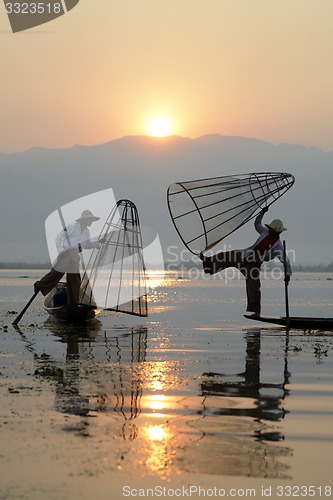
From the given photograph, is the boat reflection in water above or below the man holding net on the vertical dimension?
below

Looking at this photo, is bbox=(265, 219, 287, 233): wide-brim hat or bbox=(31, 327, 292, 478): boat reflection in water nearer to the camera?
bbox=(31, 327, 292, 478): boat reflection in water

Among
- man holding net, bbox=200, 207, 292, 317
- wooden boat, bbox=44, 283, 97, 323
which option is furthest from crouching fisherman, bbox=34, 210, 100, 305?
man holding net, bbox=200, 207, 292, 317

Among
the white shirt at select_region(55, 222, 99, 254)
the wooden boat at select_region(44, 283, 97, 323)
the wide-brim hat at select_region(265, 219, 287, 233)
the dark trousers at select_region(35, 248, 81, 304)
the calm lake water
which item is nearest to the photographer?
the calm lake water

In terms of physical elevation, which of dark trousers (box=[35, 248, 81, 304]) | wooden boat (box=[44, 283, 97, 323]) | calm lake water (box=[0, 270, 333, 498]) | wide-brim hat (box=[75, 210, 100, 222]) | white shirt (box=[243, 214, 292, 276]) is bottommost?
calm lake water (box=[0, 270, 333, 498])

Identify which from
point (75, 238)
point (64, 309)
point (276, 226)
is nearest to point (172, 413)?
point (276, 226)

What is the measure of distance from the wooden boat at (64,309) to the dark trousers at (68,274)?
207 mm

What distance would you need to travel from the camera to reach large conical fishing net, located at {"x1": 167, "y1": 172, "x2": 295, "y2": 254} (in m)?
21.2

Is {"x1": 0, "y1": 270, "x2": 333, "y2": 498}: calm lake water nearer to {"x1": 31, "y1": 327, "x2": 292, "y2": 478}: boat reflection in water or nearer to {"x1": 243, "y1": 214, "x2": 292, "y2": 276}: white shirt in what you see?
{"x1": 31, "y1": 327, "x2": 292, "y2": 478}: boat reflection in water

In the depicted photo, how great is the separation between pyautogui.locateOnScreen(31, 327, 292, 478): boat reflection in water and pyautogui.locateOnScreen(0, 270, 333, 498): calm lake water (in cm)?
1

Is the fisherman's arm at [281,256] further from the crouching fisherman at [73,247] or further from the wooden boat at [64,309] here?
the wooden boat at [64,309]

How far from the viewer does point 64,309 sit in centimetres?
2273

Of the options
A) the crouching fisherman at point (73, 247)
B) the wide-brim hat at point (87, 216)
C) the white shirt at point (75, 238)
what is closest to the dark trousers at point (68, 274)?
the crouching fisherman at point (73, 247)

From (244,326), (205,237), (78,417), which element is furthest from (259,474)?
(244,326)

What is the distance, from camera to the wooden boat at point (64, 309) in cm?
2270
